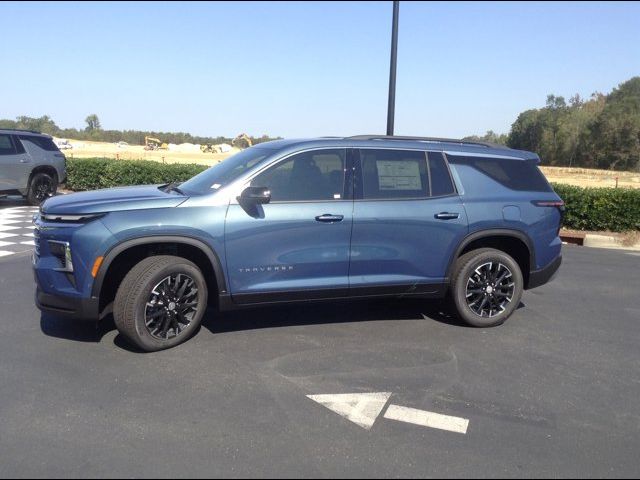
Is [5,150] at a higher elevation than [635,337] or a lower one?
higher

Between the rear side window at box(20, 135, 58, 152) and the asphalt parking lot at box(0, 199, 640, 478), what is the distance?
808 centimetres

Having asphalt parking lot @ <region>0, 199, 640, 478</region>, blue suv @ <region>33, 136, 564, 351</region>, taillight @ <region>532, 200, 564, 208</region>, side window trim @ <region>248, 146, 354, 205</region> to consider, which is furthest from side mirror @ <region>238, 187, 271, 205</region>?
taillight @ <region>532, 200, 564, 208</region>

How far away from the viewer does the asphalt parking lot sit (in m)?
3.09

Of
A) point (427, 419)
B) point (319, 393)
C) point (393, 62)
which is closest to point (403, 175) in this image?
point (319, 393)

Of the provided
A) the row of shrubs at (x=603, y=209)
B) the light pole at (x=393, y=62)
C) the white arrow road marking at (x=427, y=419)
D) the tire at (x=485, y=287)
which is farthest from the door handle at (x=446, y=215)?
the row of shrubs at (x=603, y=209)

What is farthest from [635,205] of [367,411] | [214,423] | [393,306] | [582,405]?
[214,423]

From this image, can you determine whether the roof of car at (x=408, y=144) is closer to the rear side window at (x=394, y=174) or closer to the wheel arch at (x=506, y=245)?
the rear side window at (x=394, y=174)

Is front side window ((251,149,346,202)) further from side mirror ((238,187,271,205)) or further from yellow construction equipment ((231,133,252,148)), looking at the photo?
yellow construction equipment ((231,133,252,148))

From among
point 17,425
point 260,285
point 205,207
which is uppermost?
point 205,207

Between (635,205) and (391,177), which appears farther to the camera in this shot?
(635,205)

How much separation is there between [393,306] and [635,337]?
230 cm

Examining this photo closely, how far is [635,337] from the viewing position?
5.35 metres

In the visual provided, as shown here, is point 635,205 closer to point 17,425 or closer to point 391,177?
point 391,177

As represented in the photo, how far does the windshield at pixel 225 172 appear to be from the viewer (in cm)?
480
